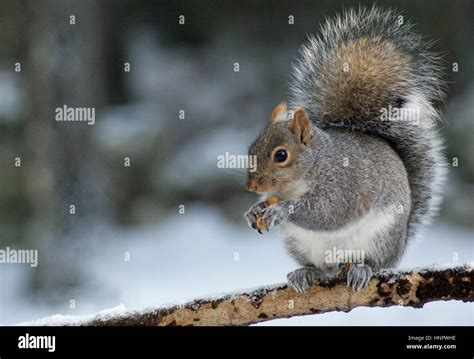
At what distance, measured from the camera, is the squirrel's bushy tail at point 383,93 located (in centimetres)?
257

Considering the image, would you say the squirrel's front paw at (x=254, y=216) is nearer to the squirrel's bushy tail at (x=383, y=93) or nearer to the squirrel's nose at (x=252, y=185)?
the squirrel's nose at (x=252, y=185)

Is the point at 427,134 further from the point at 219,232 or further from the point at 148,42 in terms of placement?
the point at 148,42

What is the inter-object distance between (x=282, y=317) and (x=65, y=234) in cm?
228

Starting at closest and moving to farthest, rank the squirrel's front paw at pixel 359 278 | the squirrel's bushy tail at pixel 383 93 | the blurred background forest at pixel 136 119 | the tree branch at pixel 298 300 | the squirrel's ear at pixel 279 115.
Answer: the tree branch at pixel 298 300 < the squirrel's front paw at pixel 359 278 < the squirrel's ear at pixel 279 115 < the squirrel's bushy tail at pixel 383 93 < the blurred background forest at pixel 136 119

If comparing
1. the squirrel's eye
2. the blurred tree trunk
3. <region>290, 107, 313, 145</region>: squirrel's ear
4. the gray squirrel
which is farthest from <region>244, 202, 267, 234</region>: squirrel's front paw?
the blurred tree trunk

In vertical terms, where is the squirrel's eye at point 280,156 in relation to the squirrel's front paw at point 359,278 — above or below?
above

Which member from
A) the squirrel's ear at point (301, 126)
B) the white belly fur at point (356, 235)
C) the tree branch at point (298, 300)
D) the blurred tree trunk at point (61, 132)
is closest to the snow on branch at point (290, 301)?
the tree branch at point (298, 300)

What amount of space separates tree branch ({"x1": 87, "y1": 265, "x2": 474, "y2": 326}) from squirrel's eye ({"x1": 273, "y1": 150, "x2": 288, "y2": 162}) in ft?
1.18

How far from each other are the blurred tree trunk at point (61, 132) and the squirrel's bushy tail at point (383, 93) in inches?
78.6

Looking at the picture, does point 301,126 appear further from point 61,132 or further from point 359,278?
point 61,132

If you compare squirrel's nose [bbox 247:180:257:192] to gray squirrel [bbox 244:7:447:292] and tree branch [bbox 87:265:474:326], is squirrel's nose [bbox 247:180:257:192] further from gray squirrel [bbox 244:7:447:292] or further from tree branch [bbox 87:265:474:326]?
tree branch [bbox 87:265:474:326]
